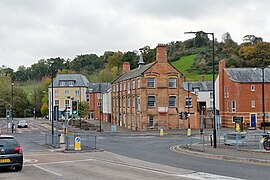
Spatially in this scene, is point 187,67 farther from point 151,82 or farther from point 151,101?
point 151,101

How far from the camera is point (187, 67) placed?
458ft

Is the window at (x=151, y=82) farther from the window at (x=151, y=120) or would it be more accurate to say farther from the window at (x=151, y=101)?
the window at (x=151, y=120)

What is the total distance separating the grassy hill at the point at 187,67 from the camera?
123238 mm

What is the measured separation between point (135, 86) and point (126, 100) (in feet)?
19.1

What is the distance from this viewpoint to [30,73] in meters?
200

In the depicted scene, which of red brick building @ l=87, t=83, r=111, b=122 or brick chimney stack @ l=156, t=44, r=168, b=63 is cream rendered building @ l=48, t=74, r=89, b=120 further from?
brick chimney stack @ l=156, t=44, r=168, b=63

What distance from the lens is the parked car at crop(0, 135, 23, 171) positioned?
18703 mm

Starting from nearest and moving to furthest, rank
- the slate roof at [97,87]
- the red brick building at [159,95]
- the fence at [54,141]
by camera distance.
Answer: the fence at [54,141]
the red brick building at [159,95]
the slate roof at [97,87]

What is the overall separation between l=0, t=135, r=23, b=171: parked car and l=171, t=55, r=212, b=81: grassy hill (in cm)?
10119

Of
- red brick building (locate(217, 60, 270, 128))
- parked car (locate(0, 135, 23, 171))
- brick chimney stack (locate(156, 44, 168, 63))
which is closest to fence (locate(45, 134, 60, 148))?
parked car (locate(0, 135, 23, 171))

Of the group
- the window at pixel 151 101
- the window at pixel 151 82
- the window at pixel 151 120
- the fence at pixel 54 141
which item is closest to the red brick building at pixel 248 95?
the window at pixel 151 82

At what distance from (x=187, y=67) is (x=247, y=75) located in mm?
70478

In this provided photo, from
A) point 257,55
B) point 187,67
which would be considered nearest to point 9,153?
point 257,55

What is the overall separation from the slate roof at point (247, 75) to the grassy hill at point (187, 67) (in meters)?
46.9
